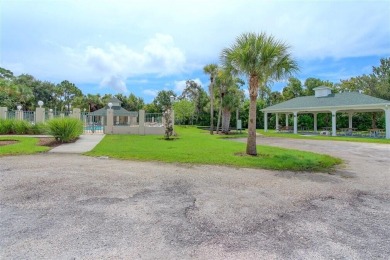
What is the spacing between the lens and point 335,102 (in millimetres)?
28188

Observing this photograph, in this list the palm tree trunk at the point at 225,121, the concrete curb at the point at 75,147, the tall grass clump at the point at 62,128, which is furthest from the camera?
the palm tree trunk at the point at 225,121

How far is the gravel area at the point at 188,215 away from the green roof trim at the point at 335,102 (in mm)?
20661

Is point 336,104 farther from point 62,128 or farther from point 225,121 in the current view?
point 62,128

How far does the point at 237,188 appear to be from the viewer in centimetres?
640

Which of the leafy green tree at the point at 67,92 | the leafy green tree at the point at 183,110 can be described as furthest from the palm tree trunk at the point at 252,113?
the leafy green tree at the point at 67,92

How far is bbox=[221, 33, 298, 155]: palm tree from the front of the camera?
1109cm

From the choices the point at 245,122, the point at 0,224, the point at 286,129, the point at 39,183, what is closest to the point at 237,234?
the point at 0,224

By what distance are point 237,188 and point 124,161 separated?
16.0ft

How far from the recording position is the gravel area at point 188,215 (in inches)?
133

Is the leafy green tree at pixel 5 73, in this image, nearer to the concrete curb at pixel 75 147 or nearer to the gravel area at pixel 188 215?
the concrete curb at pixel 75 147

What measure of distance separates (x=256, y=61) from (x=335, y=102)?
68.2 feet

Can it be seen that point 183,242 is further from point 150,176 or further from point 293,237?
point 150,176

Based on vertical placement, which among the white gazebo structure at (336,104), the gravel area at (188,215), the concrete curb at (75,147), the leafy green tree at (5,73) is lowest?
the gravel area at (188,215)

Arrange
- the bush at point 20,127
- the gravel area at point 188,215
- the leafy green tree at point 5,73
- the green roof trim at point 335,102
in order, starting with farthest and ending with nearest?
1. the leafy green tree at point 5,73
2. the green roof trim at point 335,102
3. the bush at point 20,127
4. the gravel area at point 188,215
